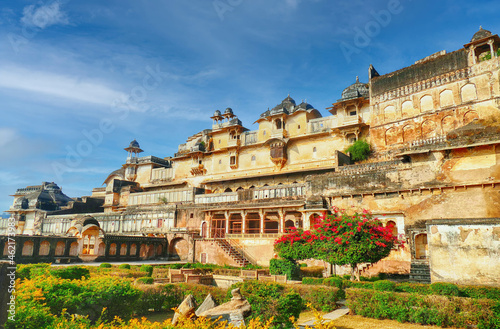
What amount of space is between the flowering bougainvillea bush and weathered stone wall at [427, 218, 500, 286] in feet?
8.37

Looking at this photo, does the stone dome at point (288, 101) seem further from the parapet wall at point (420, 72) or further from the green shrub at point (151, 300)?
the green shrub at point (151, 300)

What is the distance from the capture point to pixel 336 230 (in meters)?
20.2

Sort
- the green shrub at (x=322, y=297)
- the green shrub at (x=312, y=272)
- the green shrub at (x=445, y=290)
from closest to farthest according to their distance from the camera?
the green shrub at (x=445, y=290) < the green shrub at (x=322, y=297) < the green shrub at (x=312, y=272)

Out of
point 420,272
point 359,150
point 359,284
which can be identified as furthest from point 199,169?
point 359,284

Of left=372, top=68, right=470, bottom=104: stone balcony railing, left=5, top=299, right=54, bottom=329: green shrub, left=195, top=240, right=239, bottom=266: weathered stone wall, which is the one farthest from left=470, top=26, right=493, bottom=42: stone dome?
left=5, top=299, right=54, bottom=329: green shrub

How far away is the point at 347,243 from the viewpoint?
19.5 metres

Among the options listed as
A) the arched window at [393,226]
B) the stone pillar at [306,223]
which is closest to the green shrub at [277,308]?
the arched window at [393,226]

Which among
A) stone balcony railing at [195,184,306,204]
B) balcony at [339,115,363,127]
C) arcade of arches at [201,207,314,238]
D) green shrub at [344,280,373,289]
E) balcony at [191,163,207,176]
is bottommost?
green shrub at [344,280,373,289]

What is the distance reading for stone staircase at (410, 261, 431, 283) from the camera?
65.2 feet

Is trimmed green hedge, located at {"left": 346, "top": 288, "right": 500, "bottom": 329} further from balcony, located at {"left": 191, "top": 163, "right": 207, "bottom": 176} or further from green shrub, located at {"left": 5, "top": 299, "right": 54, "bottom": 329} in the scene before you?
balcony, located at {"left": 191, "top": 163, "right": 207, "bottom": 176}

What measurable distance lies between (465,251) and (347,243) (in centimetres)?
563

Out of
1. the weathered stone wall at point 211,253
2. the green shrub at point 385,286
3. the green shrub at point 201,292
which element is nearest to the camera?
the green shrub at point 201,292

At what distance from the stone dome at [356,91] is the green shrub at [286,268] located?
2310 cm

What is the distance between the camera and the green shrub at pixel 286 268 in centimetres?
2123
